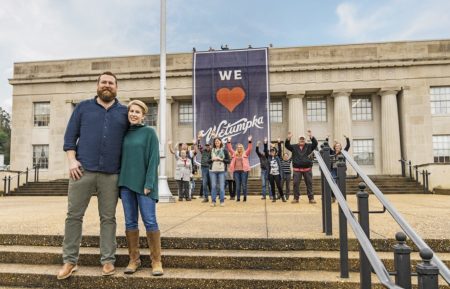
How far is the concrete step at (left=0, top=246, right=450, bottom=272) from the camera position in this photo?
3879 mm

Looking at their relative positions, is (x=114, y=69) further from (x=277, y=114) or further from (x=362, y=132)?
(x=362, y=132)

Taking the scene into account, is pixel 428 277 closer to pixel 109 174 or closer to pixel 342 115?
pixel 109 174

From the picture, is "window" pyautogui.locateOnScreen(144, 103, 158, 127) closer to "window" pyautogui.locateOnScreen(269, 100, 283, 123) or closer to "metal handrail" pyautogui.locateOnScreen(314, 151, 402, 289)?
"window" pyautogui.locateOnScreen(269, 100, 283, 123)

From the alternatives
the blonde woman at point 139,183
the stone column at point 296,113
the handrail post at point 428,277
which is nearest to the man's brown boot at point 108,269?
the blonde woman at point 139,183

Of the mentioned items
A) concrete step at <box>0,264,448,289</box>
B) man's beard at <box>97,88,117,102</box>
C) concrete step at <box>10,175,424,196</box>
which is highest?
man's beard at <box>97,88,117,102</box>

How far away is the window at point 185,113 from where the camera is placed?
26.9 m

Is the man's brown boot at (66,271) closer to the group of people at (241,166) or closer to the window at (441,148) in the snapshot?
the group of people at (241,166)

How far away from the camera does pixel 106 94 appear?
382 cm

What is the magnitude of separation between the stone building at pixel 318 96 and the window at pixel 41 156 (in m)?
0.07

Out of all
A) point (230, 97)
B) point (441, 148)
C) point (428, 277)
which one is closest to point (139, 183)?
point (428, 277)

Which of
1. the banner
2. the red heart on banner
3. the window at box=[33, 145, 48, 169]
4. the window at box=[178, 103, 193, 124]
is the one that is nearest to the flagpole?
the banner

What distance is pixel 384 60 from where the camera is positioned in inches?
931

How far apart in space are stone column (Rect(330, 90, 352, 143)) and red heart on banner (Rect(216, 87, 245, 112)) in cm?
633

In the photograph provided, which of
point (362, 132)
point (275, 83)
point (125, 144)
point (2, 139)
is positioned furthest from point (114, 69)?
point (2, 139)
